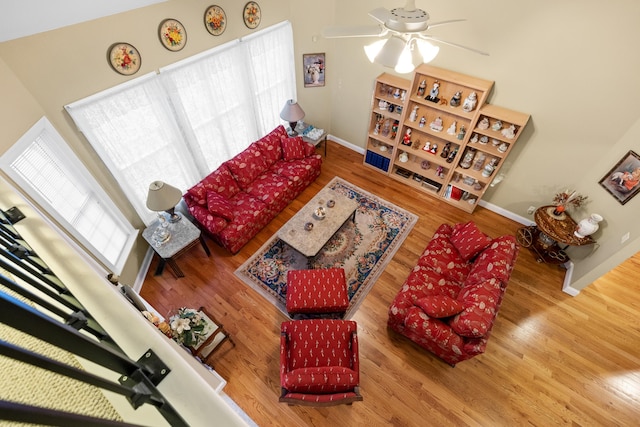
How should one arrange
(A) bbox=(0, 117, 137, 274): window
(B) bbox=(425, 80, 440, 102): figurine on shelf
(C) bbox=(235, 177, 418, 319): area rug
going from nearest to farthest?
(A) bbox=(0, 117, 137, 274): window, (C) bbox=(235, 177, 418, 319): area rug, (B) bbox=(425, 80, 440, 102): figurine on shelf

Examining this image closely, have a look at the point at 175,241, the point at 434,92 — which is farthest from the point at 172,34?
the point at 434,92

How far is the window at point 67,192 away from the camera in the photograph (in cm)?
271

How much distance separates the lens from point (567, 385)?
3.42 m

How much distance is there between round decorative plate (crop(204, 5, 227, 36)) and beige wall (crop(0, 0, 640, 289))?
0.25 ft

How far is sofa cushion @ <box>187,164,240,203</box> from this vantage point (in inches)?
177

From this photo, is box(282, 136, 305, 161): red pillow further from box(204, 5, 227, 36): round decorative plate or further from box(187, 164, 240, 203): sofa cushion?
box(204, 5, 227, 36): round decorative plate

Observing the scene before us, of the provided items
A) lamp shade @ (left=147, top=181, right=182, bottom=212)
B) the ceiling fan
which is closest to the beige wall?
lamp shade @ (left=147, top=181, right=182, bottom=212)

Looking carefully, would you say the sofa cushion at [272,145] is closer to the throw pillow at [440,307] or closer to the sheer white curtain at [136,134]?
the sheer white curtain at [136,134]

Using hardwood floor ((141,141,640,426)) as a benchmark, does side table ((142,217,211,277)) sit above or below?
above

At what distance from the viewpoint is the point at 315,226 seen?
173 inches

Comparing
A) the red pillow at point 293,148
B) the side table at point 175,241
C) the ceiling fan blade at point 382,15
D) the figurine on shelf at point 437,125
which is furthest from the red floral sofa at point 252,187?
the ceiling fan blade at point 382,15

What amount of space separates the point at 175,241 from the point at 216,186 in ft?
3.44

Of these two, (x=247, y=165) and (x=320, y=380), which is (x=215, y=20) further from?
(x=320, y=380)

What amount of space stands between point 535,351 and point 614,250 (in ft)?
5.04
